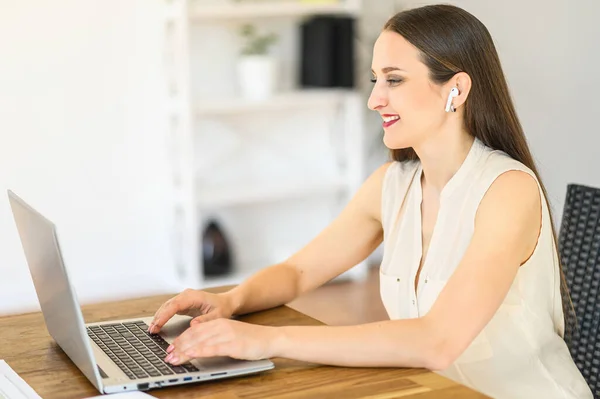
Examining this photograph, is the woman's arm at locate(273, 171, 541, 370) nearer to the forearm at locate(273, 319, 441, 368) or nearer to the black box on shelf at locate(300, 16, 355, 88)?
the forearm at locate(273, 319, 441, 368)

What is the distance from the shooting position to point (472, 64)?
1.85 meters

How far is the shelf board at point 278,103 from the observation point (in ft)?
14.3

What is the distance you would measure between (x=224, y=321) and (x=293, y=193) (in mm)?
3213

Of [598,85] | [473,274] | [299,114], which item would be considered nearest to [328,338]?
[473,274]

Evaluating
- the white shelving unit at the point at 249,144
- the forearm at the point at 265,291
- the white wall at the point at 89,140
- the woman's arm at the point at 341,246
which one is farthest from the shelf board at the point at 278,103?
the forearm at the point at 265,291

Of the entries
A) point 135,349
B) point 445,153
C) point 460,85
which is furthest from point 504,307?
point 135,349

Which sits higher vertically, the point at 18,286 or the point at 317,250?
the point at 317,250

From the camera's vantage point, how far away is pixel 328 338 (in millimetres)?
1490

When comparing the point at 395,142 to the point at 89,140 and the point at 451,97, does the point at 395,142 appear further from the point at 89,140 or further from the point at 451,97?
the point at 89,140

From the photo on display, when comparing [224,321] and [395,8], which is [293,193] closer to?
[395,8]

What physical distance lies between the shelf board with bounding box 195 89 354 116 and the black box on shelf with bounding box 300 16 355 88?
6cm

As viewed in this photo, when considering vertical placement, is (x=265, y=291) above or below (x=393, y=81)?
below

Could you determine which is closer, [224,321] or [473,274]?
[224,321]

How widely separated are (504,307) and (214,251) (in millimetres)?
2862
